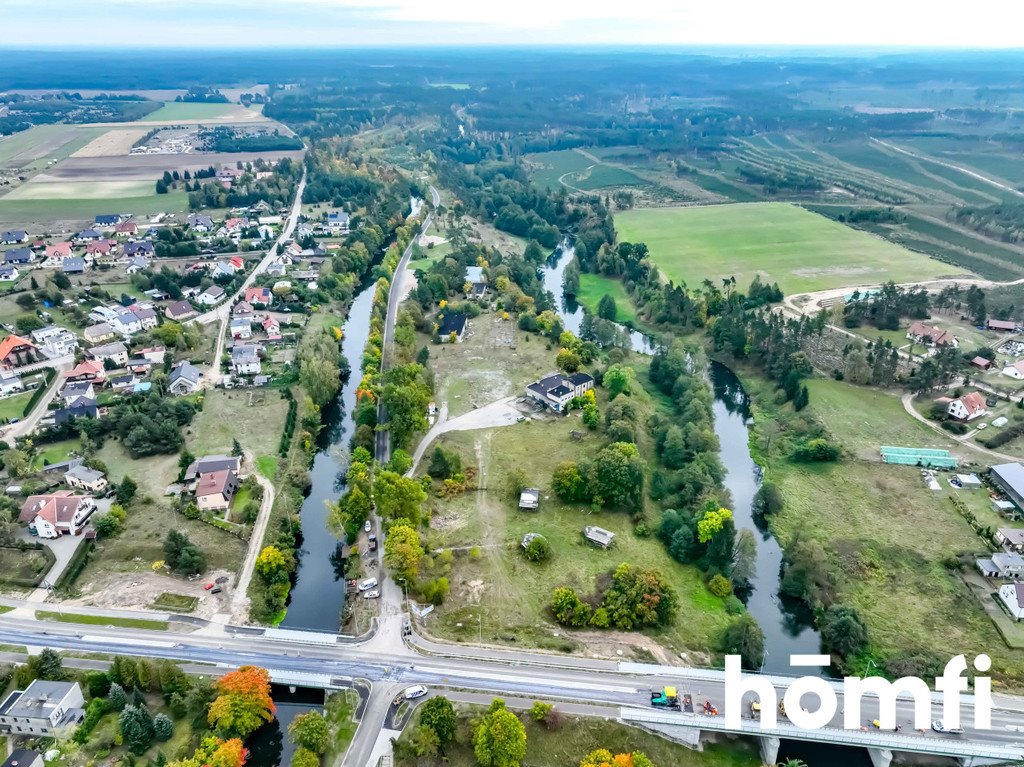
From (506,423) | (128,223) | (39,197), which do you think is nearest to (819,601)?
(506,423)

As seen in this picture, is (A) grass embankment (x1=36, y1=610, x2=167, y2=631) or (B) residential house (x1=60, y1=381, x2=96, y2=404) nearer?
(A) grass embankment (x1=36, y1=610, x2=167, y2=631)

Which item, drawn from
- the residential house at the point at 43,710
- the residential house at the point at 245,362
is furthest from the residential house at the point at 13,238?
the residential house at the point at 43,710

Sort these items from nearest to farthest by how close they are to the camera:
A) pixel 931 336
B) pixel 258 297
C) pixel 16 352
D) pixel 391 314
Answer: pixel 16 352, pixel 931 336, pixel 391 314, pixel 258 297

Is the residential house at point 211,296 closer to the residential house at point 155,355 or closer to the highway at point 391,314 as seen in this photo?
the residential house at point 155,355

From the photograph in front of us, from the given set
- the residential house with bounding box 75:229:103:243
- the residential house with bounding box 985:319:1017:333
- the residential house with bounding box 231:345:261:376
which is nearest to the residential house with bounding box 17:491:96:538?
the residential house with bounding box 231:345:261:376

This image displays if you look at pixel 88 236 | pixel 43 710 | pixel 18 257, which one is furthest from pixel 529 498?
pixel 88 236

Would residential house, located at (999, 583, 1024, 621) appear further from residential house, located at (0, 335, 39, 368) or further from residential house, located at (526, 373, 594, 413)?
residential house, located at (0, 335, 39, 368)

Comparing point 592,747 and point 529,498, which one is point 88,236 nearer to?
point 529,498
